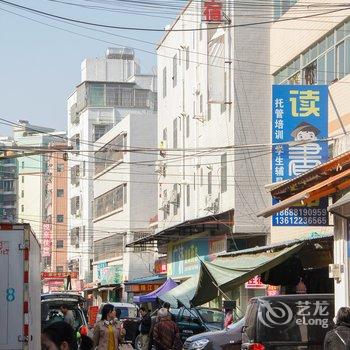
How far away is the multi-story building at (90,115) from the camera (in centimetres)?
9450

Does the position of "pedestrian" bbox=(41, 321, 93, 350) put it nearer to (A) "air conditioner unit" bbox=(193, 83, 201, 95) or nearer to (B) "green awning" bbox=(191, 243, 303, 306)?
(B) "green awning" bbox=(191, 243, 303, 306)

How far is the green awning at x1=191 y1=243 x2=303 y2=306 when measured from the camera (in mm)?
23078

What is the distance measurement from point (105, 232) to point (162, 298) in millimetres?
48329

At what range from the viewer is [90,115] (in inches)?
3831

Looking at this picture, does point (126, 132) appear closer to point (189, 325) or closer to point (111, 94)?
point (111, 94)

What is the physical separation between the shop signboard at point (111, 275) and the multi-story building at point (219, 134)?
19906 millimetres

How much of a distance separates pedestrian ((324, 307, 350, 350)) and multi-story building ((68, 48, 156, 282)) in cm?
7623

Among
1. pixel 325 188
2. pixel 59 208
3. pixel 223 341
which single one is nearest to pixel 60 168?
pixel 59 208

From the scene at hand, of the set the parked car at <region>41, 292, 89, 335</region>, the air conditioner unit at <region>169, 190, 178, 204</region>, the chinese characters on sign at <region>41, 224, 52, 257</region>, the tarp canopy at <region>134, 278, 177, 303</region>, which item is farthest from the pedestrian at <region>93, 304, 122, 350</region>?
the chinese characters on sign at <region>41, 224, 52, 257</region>

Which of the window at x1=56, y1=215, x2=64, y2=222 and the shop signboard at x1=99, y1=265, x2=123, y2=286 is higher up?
the window at x1=56, y1=215, x2=64, y2=222

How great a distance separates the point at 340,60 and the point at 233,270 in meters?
11.2

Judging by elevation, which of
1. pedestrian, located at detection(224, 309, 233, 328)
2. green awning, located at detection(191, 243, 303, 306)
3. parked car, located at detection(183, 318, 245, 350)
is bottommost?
parked car, located at detection(183, 318, 245, 350)

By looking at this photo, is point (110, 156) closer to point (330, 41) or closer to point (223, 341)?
point (330, 41)

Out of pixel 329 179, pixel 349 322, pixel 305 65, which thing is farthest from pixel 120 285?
pixel 349 322
